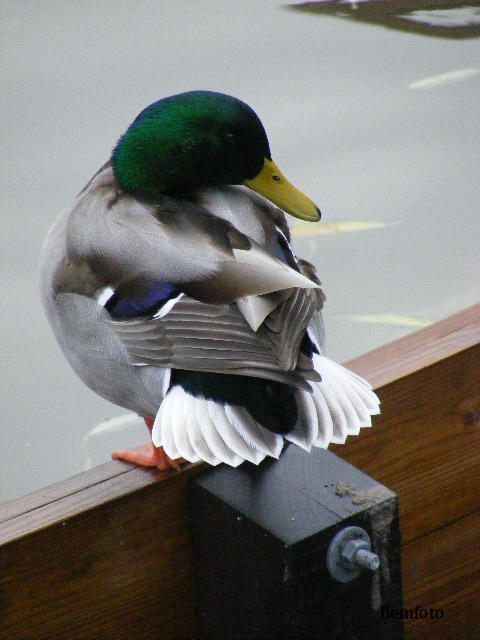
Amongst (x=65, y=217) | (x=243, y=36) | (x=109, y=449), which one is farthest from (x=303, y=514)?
(x=243, y=36)

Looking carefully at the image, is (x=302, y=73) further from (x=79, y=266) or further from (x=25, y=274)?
(x=79, y=266)

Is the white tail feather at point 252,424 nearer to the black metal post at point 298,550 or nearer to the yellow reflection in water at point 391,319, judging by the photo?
the black metal post at point 298,550

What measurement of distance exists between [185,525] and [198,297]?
32cm

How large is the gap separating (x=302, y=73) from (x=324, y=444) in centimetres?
287

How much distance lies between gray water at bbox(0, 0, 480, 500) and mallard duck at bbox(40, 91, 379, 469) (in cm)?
114

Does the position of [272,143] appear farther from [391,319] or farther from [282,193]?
[282,193]

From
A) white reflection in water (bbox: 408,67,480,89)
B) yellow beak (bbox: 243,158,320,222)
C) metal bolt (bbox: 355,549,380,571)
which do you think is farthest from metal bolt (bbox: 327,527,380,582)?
white reflection in water (bbox: 408,67,480,89)

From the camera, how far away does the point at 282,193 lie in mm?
1824

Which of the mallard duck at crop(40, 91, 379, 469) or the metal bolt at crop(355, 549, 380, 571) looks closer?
the metal bolt at crop(355, 549, 380, 571)

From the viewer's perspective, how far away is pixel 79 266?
1.73 m

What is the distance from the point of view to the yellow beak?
1806mm

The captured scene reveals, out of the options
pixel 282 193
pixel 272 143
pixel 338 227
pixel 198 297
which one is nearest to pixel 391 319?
pixel 338 227

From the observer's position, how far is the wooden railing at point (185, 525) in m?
1.32

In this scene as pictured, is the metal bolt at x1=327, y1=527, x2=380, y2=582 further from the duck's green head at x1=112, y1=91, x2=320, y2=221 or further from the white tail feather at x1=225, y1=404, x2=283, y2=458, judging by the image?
the duck's green head at x1=112, y1=91, x2=320, y2=221
